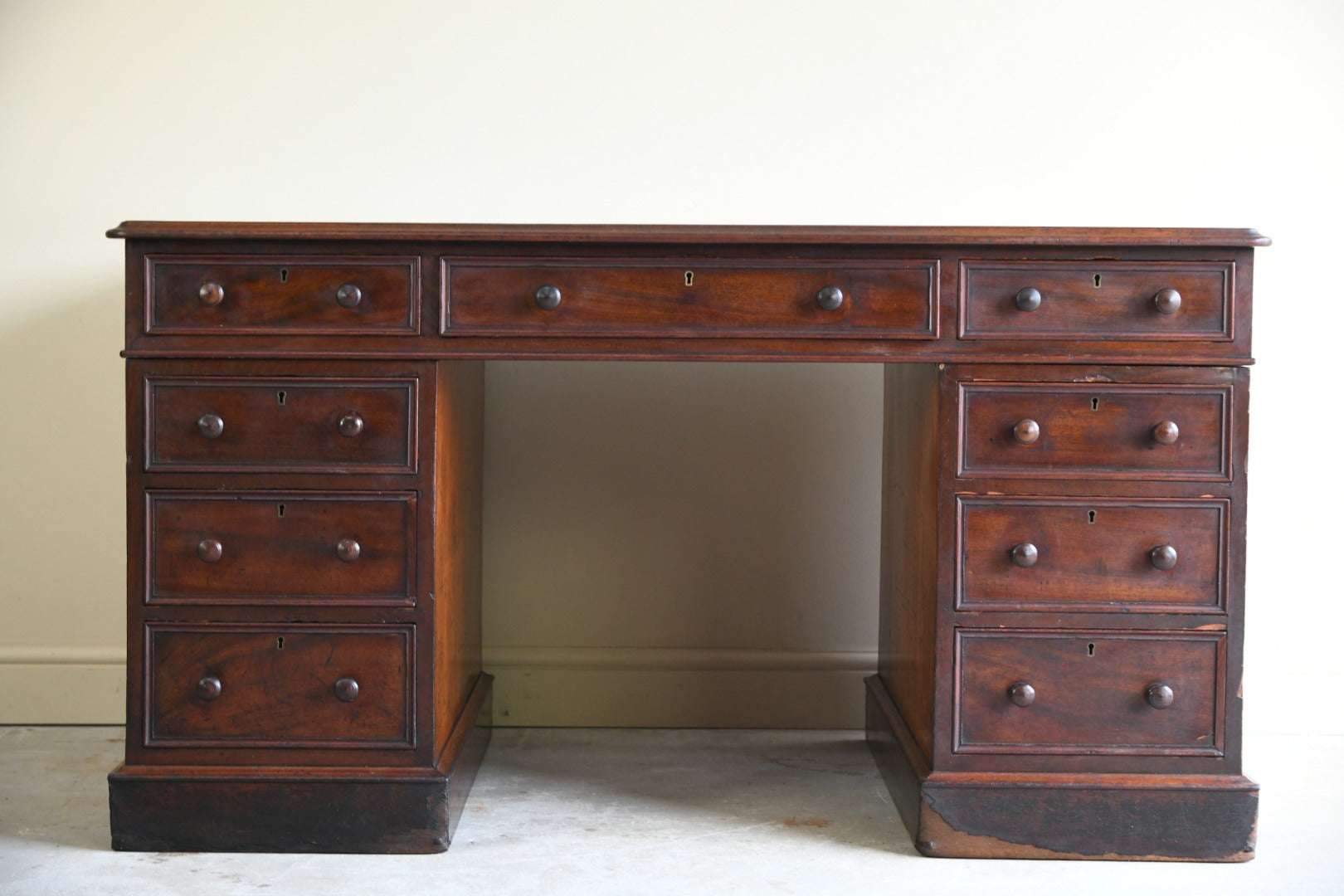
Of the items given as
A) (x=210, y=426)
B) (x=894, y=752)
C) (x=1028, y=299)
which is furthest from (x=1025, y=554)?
(x=210, y=426)

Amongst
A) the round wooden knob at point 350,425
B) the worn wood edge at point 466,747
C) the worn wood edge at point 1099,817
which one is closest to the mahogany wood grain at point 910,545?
the worn wood edge at point 1099,817

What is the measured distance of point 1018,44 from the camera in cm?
296

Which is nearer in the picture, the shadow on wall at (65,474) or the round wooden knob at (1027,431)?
the round wooden knob at (1027,431)

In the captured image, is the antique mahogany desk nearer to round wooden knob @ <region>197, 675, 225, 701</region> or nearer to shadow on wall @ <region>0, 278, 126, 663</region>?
round wooden knob @ <region>197, 675, 225, 701</region>

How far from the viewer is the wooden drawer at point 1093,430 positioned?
2.17 meters

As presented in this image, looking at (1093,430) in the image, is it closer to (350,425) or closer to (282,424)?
(350,425)

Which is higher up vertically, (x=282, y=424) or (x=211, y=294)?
(x=211, y=294)

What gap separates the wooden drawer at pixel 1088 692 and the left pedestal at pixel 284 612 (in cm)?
107

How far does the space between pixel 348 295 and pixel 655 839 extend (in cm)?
123

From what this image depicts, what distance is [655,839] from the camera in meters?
2.28

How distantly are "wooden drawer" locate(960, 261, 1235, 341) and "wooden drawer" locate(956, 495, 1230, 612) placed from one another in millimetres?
322

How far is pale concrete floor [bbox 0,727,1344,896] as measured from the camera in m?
2.07

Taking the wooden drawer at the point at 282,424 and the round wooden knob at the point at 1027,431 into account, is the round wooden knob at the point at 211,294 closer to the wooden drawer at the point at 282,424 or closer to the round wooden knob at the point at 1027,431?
the wooden drawer at the point at 282,424

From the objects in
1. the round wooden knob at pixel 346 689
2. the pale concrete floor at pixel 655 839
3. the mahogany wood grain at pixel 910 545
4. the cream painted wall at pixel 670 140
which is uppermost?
the cream painted wall at pixel 670 140
